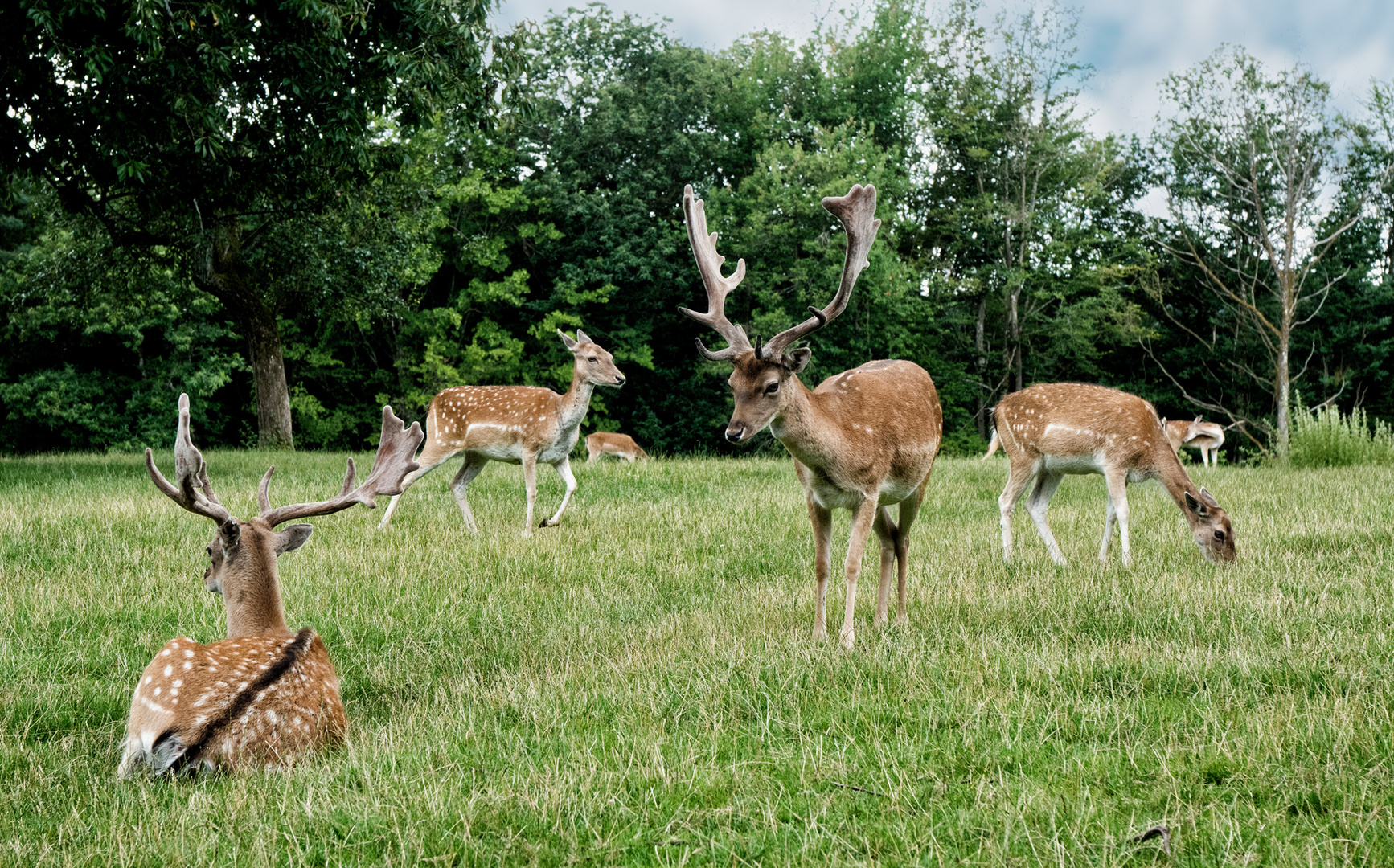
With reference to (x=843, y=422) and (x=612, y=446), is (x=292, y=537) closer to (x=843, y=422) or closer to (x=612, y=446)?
(x=843, y=422)

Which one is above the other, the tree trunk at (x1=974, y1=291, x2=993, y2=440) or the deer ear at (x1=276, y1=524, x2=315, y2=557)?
the tree trunk at (x1=974, y1=291, x2=993, y2=440)

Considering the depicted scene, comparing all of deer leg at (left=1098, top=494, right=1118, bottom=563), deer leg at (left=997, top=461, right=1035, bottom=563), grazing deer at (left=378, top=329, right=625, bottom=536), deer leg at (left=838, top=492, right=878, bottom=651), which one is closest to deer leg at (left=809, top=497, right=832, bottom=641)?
deer leg at (left=838, top=492, right=878, bottom=651)

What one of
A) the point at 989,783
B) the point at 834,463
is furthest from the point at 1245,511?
the point at 989,783

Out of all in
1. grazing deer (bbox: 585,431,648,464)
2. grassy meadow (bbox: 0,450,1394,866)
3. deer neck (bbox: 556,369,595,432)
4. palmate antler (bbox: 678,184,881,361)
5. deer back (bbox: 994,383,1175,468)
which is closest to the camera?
grassy meadow (bbox: 0,450,1394,866)

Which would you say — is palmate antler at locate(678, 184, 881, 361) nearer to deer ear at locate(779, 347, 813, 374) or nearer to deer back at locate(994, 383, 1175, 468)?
deer ear at locate(779, 347, 813, 374)

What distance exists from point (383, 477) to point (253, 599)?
0.78 m

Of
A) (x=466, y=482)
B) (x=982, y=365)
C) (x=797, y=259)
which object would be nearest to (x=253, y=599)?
(x=466, y=482)

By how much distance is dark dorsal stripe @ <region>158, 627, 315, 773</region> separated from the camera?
10.1 ft

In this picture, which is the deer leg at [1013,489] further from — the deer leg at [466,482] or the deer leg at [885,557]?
the deer leg at [466,482]

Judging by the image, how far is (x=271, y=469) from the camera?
4.38 meters

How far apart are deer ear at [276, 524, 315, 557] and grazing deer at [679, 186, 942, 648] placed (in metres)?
1.82

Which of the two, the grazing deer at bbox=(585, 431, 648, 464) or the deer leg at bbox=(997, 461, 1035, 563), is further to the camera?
the grazing deer at bbox=(585, 431, 648, 464)

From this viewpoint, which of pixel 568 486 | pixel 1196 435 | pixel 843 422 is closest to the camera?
pixel 843 422

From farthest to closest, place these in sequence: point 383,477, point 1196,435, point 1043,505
→ point 1196,435
point 1043,505
point 383,477
